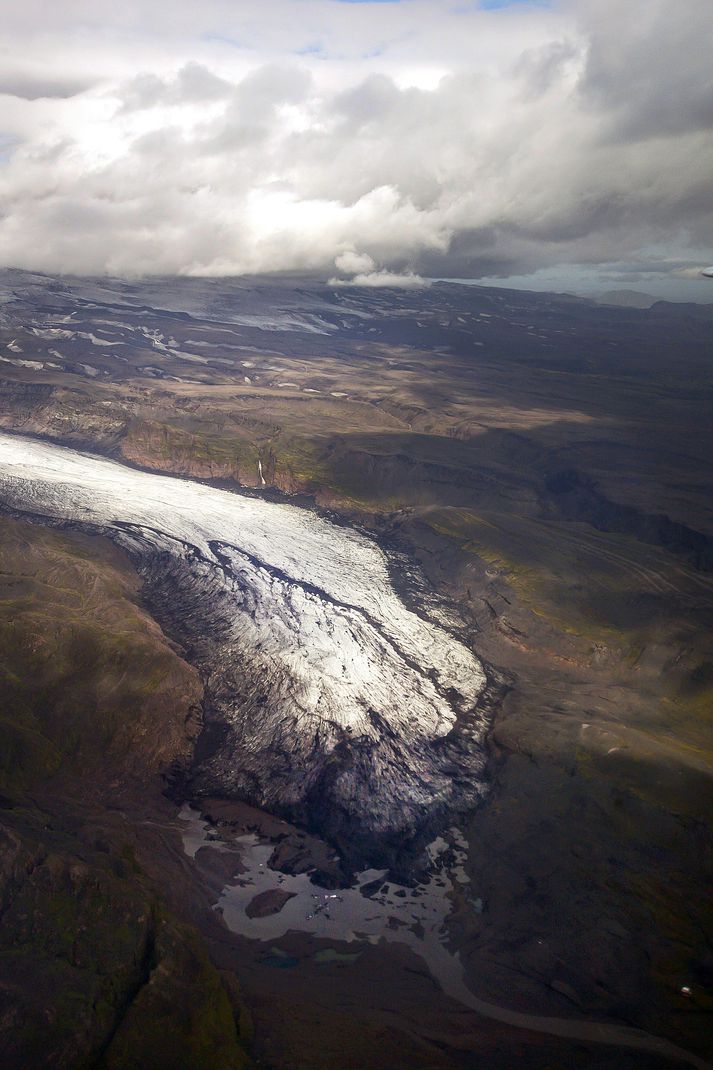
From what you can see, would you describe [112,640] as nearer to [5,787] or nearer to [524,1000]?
[5,787]

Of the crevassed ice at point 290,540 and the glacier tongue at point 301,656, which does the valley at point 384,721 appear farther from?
the crevassed ice at point 290,540

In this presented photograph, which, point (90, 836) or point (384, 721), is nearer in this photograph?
point (90, 836)

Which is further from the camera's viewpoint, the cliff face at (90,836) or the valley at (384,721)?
the valley at (384,721)

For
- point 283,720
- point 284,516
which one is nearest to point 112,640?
point 283,720

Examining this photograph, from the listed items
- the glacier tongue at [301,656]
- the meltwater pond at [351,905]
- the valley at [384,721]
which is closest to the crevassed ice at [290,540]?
the glacier tongue at [301,656]

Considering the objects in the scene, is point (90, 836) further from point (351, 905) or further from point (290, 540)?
point (290, 540)

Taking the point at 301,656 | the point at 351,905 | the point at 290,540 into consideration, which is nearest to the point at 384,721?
the point at 301,656
